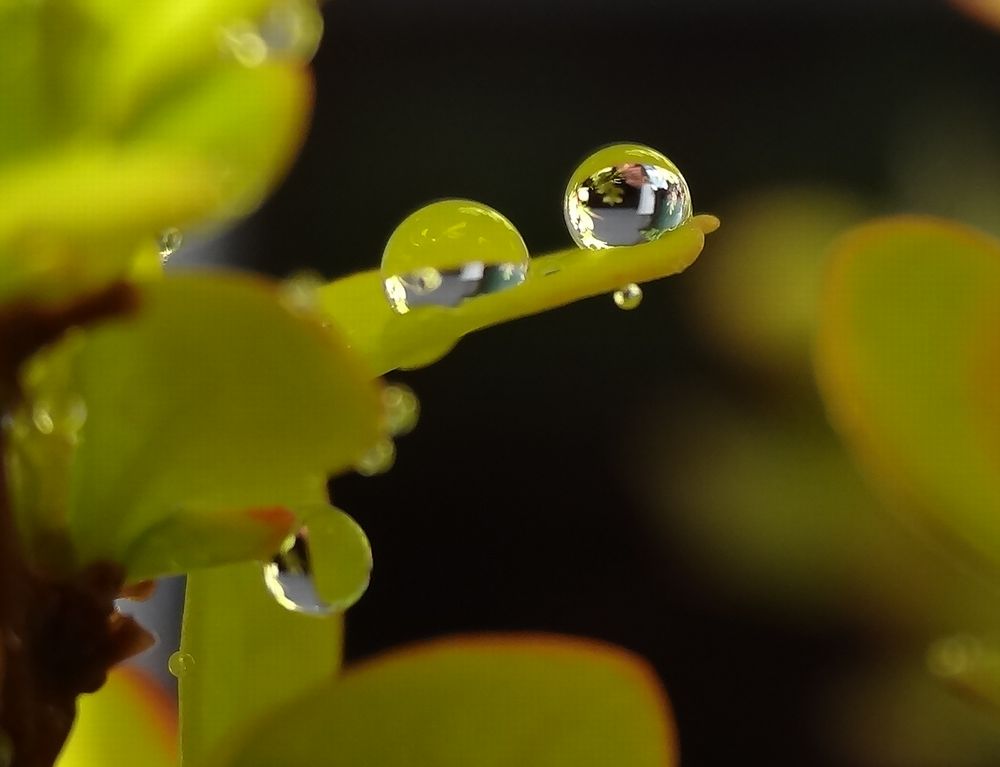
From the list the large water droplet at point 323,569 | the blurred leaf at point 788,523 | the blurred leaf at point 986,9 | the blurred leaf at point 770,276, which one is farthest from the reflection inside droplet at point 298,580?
the blurred leaf at point 770,276

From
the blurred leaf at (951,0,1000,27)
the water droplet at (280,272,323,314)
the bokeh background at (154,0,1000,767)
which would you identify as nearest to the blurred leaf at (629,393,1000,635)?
the bokeh background at (154,0,1000,767)

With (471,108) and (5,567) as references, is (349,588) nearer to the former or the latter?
(5,567)

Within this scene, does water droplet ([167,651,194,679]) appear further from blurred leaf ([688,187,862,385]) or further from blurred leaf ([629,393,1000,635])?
blurred leaf ([688,187,862,385])

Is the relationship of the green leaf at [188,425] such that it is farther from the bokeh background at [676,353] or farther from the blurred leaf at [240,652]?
the bokeh background at [676,353]

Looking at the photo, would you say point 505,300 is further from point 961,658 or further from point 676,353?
point 676,353

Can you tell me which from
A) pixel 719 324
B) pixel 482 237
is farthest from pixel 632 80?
pixel 482 237

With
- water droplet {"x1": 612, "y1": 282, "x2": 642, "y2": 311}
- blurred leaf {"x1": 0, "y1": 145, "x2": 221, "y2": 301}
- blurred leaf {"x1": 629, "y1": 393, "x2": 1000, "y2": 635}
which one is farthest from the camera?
blurred leaf {"x1": 629, "y1": 393, "x2": 1000, "y2": 635}

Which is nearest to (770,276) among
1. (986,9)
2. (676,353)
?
(676,353)
